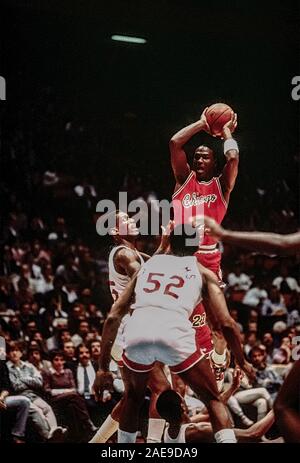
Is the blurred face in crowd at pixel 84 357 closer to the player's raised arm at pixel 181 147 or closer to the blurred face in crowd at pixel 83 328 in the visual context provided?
the blurred face in crowd at pixel 83 328

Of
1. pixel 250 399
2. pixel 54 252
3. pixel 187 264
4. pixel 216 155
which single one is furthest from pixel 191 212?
pixel 54 252

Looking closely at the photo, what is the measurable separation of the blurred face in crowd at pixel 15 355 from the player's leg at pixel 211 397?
2854 millimetres

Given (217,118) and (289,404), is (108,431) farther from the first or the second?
(217,118)

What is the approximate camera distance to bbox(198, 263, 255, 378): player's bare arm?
5988mm

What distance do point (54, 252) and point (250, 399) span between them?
12.8 ft

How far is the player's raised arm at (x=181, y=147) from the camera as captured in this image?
707 cm

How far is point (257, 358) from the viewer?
9070 millimetres

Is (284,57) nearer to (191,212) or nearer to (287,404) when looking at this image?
(191,212)

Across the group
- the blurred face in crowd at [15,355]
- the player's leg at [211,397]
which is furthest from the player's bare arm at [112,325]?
the blurred face in crowd at [15,355]

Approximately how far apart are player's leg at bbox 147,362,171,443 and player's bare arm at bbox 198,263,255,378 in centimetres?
87

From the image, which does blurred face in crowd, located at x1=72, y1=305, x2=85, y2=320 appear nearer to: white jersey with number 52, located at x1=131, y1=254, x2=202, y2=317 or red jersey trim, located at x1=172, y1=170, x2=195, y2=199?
red jersey trim, located at x1=172, y1=170, x2=195, y2=199

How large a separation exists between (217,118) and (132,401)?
2462 millimetres

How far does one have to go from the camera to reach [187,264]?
240 inches

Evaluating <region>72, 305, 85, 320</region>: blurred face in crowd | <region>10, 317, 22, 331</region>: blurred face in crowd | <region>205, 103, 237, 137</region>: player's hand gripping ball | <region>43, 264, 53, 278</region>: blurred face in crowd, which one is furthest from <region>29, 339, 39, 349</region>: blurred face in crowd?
<region>205, 103, 237, 137</region>: player's hand gripping ball
